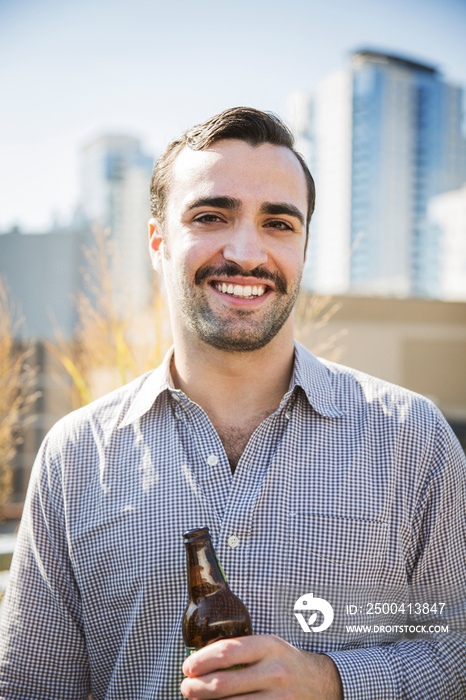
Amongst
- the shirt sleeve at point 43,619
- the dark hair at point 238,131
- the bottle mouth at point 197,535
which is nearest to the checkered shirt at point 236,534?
the shirt sleeve at point 43,619

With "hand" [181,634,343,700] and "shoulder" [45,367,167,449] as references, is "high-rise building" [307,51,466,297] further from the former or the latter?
"hand" [181,634,343,700]

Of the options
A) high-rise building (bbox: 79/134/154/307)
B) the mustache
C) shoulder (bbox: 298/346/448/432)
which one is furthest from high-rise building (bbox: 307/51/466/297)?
the mustache

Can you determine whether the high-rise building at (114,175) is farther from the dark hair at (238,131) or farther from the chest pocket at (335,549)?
the chest pocket at (335,549)

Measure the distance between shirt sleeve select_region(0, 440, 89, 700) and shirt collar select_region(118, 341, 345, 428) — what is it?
28cm

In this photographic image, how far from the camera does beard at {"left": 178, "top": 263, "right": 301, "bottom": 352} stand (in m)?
1.39

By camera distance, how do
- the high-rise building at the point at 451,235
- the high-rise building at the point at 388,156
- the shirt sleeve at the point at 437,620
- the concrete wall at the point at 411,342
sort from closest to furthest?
the shirt sleeve at the point at 437,620
the concrete wall at the point at 411,342
the high-rise building at the point at 451,235
the high-rise building at the point at 388,156

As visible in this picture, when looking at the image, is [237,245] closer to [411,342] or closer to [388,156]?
[411,342]

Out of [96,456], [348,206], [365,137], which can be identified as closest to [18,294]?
[96,456]

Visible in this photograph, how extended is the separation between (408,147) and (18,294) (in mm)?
39990

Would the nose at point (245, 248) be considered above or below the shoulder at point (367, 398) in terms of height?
above

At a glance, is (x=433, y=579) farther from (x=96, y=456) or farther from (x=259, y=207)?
(x=259, y=207)

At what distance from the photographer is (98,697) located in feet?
4.52

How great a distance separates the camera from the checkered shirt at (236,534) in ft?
4.08

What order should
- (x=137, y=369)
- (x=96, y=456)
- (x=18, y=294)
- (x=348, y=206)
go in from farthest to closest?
1. (x=348, y=206)
2. (x=18, y=294)
3. (x=137, y=369)
4. (x=96, y=456)
